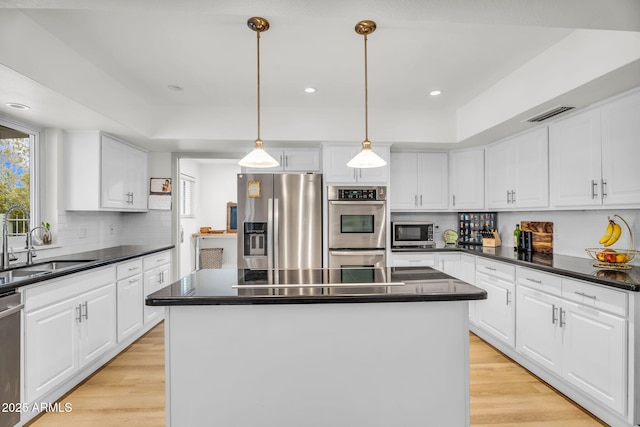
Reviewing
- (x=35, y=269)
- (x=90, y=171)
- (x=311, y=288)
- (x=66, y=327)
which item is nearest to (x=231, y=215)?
(x=90, y=171)

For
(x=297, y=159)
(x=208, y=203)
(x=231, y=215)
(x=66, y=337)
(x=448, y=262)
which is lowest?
(x=66, y=337)

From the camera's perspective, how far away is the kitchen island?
1662 millimetres

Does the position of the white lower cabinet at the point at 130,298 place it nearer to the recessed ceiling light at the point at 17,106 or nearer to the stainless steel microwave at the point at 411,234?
the recessed ceiling light at the point at 17,106

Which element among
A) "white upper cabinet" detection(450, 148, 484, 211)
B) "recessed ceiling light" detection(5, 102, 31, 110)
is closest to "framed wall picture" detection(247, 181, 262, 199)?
"recessed ceiling light" detection(5, 102, 31, 110)

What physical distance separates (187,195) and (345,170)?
12.6ft

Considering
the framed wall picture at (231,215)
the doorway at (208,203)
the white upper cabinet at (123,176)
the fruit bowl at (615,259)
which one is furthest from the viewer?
the framed wall picture at (231,215)

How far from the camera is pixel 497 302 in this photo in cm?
320

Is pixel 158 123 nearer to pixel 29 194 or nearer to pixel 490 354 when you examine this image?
pixel 29 194

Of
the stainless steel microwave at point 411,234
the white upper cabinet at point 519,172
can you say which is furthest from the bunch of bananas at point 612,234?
the stainless steel microwave at point 411,234

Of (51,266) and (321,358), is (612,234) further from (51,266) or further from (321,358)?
(51,266)

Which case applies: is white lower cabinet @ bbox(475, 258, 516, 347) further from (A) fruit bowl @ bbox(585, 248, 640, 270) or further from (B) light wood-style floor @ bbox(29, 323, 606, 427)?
(A) fruit bowl @ bbox(585, 248, 640, 270)

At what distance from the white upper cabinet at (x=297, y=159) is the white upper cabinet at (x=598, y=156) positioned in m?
2.40

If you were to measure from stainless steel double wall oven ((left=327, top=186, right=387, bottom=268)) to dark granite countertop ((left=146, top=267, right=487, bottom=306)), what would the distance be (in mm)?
1714

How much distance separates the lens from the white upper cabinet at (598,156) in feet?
7.67
